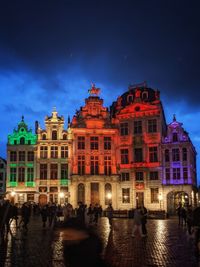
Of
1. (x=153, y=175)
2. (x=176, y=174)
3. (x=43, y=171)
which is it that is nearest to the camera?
(x=176, y=174)

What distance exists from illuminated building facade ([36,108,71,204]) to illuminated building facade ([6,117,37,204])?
4.03 feet

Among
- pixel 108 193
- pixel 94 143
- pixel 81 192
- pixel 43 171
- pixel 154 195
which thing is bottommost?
pixel 154 195

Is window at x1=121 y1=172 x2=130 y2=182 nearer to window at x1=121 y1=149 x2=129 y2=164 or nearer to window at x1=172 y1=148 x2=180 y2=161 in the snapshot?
window at x1=121 y1=149 x2=129 y2=164

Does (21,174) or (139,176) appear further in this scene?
(21,174)

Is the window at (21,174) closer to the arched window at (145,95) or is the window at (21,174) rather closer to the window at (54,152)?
the window at (54,152)

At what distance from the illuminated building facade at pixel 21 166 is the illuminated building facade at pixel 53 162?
1.23 m

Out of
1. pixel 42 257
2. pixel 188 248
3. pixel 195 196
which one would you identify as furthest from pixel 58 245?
pixel 195 196

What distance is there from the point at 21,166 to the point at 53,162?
16.2ft

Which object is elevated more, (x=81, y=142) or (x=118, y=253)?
(x=81, y=142)

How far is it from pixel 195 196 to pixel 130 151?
11.6 m

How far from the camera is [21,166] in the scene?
192 feet

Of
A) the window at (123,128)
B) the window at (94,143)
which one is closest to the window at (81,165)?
the window at (94,143)

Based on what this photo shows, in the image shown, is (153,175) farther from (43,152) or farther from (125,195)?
(43,152)

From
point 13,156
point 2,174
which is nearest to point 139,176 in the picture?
point 13,156
